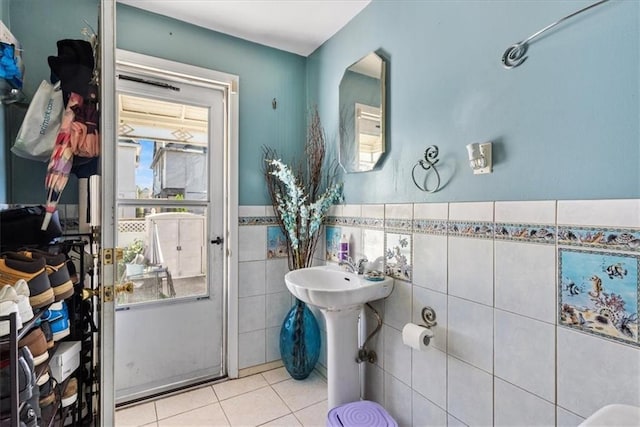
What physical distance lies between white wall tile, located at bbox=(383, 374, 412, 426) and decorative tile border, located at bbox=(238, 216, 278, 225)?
1.30 meters

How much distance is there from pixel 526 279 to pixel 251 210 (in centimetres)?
174

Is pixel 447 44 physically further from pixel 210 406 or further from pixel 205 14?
pixel 210 406

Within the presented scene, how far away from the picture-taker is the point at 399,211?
163 centimetres

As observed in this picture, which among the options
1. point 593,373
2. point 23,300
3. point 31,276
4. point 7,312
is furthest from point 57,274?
point 593,373

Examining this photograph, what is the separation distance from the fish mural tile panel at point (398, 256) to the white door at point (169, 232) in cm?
121

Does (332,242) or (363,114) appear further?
(332,242)

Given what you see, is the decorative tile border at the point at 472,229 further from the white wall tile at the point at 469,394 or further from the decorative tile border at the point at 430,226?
the white wall tile at the point at 469,394

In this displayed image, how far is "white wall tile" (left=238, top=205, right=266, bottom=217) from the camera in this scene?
222 centimetres

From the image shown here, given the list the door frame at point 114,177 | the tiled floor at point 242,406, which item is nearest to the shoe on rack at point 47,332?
the door frame at point 114,177

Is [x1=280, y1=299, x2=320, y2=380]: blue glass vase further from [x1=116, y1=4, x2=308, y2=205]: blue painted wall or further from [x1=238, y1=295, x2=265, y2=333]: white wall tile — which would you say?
[x1=116, y1=4, x2=308, y2=205]: blue painted wall

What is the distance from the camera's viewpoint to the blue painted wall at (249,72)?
1.92 meters

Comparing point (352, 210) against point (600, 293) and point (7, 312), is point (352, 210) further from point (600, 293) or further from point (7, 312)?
point (7, 312)

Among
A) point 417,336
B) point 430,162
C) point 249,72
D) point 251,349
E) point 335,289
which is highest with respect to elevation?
point 249,72

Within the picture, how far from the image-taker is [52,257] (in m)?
1.26
